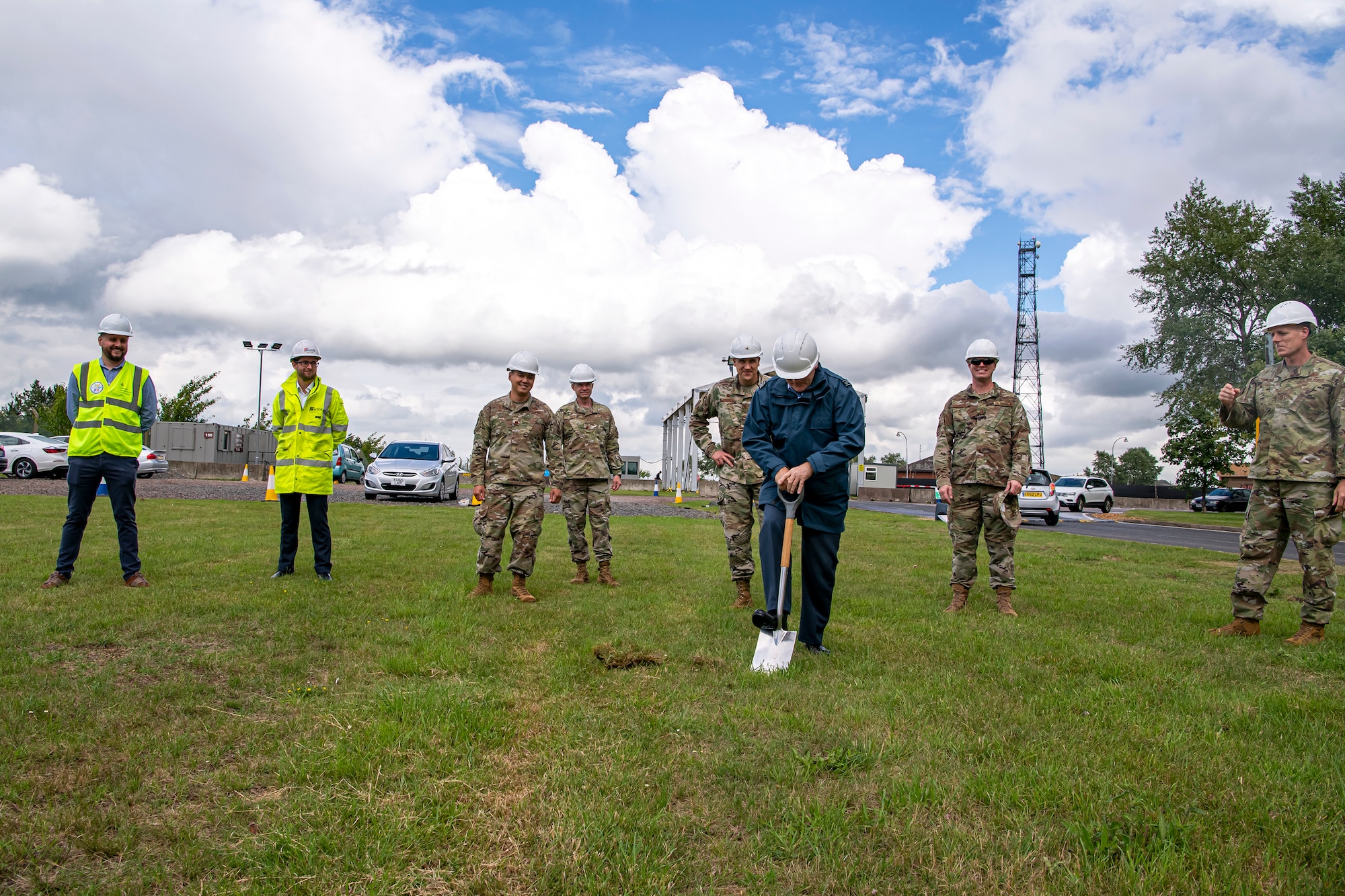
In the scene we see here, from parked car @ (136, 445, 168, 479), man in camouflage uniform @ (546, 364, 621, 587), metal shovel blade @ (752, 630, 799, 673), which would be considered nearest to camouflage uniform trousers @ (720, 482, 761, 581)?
man in camouflage uniform @ (546, 364, 621, 587)

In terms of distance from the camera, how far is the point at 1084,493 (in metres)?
33.7

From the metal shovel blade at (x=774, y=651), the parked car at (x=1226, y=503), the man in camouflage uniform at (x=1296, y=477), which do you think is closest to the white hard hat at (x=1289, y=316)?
the man in camouflage uniform at (x=1296, y=477)

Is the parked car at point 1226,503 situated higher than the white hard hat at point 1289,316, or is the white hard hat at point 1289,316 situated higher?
the white hard hat at point 1289,316

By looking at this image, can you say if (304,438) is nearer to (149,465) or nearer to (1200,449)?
(149,465)

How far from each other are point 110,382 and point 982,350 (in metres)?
7.16

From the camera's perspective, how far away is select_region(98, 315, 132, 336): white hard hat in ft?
22.0

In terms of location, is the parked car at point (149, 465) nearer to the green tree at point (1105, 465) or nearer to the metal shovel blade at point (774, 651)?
the metal shovel blade at point (774, 651)

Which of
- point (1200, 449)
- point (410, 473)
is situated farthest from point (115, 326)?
point (1200, 449)

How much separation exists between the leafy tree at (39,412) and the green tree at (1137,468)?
105 metres

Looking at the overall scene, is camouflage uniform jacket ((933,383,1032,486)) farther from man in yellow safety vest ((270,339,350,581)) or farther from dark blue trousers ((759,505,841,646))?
man in yellow safety vest ((270,339,350,581))

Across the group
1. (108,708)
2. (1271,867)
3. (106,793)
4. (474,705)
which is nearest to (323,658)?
(108,708)

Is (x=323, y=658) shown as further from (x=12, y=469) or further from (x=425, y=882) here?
(x=12, y=469)

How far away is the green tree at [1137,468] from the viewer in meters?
103

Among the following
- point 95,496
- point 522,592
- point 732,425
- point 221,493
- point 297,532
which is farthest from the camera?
point 221,493
